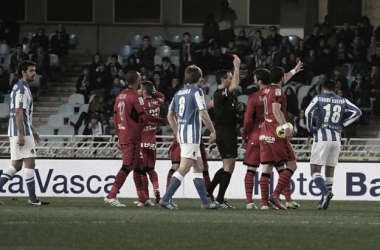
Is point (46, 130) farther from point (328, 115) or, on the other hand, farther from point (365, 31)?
point (328, 115)

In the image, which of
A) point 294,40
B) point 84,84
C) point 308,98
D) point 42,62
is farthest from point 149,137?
point 294,40

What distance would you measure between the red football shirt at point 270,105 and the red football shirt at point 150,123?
1.86 meters

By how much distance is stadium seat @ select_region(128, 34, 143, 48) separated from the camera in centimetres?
2580

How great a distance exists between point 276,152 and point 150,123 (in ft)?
7.29

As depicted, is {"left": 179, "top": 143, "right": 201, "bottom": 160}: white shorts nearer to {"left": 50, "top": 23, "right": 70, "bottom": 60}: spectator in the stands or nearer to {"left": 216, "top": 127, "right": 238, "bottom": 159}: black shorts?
{"left": 216, "top": 127, "right": 238, "bottom": 159}: black shorts

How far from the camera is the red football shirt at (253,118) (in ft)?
41.0

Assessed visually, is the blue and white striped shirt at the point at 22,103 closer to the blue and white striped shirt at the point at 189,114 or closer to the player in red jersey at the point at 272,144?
the blue and white striped shirt at the point at 189,114

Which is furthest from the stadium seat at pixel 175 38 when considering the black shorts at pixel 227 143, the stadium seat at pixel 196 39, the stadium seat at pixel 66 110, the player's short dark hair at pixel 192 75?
the player's short dark hair at pixel 192 75

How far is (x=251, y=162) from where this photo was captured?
12.7m

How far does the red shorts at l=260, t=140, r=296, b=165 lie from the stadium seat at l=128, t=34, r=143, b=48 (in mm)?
13916

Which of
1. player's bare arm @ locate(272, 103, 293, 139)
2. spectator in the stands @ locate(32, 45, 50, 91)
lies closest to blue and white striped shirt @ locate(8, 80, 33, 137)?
player's bare arm @ locate(272, 103, 293, 139)

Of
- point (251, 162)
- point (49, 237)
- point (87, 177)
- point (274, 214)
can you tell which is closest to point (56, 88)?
point (87, 177)

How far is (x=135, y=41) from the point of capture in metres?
25.9

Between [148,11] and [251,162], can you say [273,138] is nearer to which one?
[251,162]
